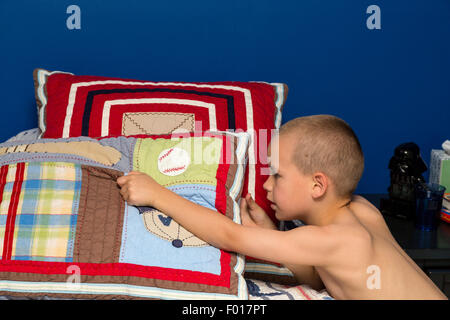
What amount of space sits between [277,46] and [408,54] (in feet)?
1.58

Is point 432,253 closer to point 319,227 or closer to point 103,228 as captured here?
point 319,227

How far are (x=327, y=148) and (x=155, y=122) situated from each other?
1.56 ft

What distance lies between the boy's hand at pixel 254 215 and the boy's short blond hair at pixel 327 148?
0.76 feet

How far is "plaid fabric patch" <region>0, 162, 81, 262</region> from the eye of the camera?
96 centimetres

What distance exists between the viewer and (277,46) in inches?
66.5

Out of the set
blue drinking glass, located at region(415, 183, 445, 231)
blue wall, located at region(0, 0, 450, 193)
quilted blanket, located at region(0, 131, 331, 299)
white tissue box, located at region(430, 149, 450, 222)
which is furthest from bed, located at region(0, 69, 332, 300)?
white tissue box, located at region(430, 149, 450, 222)

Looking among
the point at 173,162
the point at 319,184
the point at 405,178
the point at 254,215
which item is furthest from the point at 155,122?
the point at 405,178

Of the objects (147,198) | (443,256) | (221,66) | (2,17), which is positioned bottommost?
(443,256)

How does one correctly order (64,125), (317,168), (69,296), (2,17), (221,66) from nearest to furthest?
(69,296) → (317,168) → (64,125) → (2,17) → (221,66)

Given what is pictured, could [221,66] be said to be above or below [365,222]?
above

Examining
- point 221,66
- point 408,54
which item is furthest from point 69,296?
point 408,54

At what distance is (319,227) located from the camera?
3.43ft

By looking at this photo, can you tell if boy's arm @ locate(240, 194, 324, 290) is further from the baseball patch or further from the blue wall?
the blue wall

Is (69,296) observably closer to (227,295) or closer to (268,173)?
(227,295)
